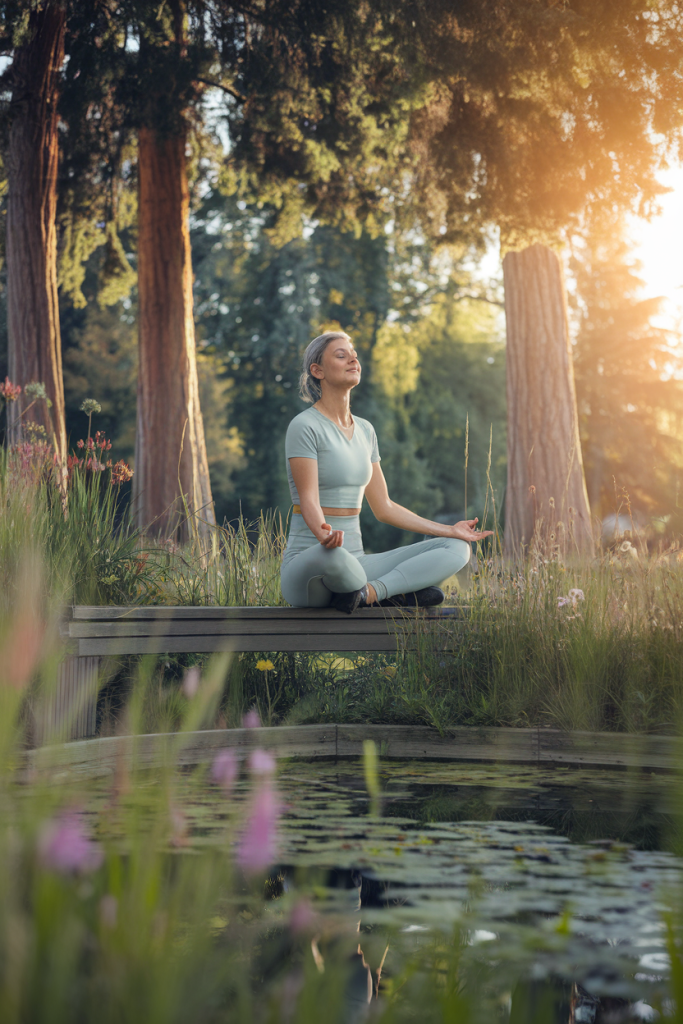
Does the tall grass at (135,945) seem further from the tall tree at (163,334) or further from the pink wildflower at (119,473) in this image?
the tall tree at (163,334)

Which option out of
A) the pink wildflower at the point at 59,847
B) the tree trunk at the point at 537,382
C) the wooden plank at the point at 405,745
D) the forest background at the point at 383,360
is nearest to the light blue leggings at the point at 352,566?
the wooden plank at the point at 405,745

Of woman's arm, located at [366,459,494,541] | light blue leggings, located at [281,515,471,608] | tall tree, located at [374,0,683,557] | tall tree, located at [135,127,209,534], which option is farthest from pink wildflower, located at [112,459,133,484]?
tall tree, located at [135,127,209,534]

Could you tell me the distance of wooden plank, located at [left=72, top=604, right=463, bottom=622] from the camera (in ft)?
13.7

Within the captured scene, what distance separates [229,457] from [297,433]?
21.5 meters

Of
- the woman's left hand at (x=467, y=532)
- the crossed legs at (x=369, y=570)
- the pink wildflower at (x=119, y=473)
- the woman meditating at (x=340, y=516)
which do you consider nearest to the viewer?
the crossed legs at (x=369, y=570)

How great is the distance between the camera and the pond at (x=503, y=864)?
6.46ft

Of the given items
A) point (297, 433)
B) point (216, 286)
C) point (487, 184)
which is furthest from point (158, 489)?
point (216, 286)

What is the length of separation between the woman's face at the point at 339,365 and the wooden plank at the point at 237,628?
1.11 metres

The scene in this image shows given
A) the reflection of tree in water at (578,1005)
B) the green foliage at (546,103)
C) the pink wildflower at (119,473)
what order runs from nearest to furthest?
the reflection of tree in water at (578,1005), the pink wildflower at (119,473), the green foliage at (546,103)

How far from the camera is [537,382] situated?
9.89 m

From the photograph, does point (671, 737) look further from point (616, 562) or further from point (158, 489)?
point (158, 489)

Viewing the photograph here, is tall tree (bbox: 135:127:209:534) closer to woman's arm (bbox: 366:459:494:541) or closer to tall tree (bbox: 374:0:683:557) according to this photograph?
tall tree (bbox: 374:0:683:557)

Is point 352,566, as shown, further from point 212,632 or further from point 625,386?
point 625,386

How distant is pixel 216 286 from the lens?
2478cm
